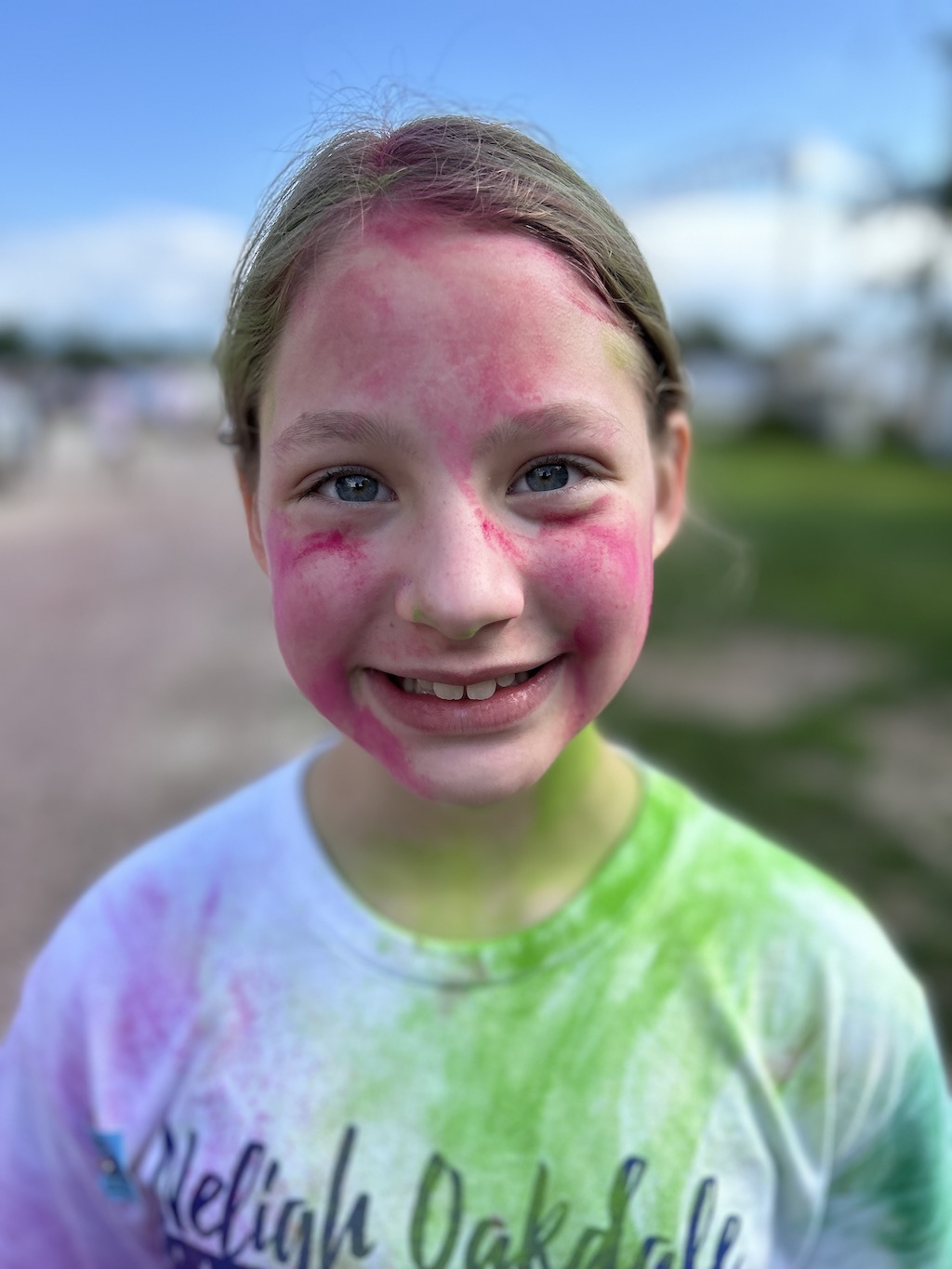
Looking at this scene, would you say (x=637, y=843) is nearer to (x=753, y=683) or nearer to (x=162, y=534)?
(x=753, y=683)

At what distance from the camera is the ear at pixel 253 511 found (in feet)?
3.81

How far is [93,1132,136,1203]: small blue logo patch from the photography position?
1174 millimetres

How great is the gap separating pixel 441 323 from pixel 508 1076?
74 centimetres

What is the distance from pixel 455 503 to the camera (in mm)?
961

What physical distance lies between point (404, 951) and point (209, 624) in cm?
645

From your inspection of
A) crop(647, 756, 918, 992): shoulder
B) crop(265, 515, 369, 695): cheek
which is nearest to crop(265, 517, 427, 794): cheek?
crop(265, 515, 369, 695): cheek

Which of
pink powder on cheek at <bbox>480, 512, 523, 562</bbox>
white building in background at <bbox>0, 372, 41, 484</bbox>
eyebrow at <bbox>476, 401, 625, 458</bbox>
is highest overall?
white building in background at <bbox>0, 372, 41, 484</bbox>

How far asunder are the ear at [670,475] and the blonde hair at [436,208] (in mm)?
59

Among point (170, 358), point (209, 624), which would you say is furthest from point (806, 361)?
point (209, 624)

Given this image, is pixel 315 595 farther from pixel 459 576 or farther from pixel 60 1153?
pixel 60 1153

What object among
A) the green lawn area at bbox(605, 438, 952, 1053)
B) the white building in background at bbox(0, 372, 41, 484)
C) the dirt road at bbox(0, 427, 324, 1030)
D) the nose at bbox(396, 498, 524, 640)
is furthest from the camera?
the white building in background at bbox(0, 372, 41, 484)

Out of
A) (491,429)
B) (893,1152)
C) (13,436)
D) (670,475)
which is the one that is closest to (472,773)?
(491,429)

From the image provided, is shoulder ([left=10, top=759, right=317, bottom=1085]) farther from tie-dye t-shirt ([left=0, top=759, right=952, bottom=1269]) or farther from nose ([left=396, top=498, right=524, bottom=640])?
nose ([left=396, top=498, right=524, bottom=640])

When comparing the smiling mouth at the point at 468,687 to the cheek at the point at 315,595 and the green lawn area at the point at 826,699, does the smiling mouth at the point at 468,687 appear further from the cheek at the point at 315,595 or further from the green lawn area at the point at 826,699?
the green lawn area at the point at 826,699
